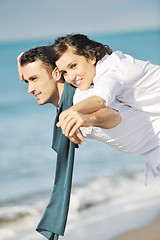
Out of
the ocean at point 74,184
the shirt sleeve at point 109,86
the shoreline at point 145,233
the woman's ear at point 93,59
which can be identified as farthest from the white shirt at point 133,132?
the shoreline at point 145,233

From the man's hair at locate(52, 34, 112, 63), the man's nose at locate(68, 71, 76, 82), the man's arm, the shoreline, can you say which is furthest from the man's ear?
the shoreline

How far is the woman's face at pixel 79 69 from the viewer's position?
2348mm

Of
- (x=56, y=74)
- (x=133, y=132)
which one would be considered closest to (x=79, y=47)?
(x=56, y=74)

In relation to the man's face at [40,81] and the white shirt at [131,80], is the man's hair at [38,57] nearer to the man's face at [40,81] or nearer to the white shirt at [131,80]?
the man's face at [40,81]

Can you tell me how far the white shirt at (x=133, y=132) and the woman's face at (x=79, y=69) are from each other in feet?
0.15

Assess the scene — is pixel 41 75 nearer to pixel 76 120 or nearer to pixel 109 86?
pixel 109 86

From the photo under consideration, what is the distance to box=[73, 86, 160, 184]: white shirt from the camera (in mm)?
2373

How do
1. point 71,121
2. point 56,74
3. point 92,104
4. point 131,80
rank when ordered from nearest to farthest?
point 71,121 → point 92,104 → point 131,80 → point 56,74

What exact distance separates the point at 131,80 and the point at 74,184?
426 centimetres

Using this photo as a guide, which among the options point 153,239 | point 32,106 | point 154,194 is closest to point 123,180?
point 154,194

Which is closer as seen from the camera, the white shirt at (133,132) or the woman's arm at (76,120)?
the woman's arm at (76,120)

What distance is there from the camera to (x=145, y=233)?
4293 mm

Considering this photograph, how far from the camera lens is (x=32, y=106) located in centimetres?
1049

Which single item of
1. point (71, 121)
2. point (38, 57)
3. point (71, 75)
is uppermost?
point (38, 57)
